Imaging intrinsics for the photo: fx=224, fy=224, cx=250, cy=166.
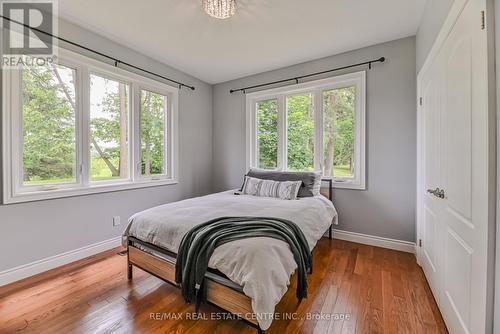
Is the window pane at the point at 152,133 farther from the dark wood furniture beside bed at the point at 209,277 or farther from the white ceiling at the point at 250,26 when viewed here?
the dark wood furniture beside bed at the point at 209,277

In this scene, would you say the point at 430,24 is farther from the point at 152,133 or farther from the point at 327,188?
the point at 152,133

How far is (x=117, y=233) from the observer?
2.89 metres

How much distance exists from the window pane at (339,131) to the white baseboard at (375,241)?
31.5 inches

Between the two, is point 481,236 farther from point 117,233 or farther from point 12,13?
point 12,13

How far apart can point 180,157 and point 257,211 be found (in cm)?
216

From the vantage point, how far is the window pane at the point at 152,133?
129 inches

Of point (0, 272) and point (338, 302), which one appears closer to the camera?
point (338, 302)

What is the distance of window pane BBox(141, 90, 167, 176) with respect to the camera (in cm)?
328

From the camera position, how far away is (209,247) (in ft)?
4.86

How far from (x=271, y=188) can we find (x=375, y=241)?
1.51 metres

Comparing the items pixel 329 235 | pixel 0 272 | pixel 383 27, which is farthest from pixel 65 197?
pixel 383 27

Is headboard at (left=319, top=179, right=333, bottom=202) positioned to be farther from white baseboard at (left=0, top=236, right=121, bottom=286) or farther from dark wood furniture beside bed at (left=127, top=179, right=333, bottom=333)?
white baseboard at (left=0, top=236, right=121, bottom=286)

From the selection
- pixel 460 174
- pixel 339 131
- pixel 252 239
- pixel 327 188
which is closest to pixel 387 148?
pixel 339 131

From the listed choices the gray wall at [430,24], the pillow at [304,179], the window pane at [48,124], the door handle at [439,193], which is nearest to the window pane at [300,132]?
the pillow at [304,179]
